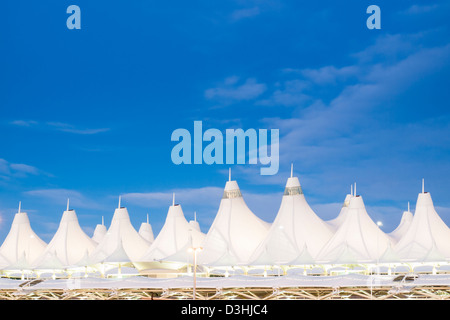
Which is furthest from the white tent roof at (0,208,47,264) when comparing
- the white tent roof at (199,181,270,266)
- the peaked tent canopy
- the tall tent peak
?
the tall tent peak

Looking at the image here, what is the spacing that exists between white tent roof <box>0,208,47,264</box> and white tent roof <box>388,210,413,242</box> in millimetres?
27838

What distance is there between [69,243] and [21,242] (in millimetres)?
6129

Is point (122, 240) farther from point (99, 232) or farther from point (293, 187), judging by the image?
point (99, 232)

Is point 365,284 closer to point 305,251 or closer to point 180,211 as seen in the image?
point 305,251

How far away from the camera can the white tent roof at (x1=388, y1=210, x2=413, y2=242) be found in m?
49.6

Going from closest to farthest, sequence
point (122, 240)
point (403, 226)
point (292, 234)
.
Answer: point (292, 234)
point (122, 240)
point (403, 226)

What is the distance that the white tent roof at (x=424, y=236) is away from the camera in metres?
36.2

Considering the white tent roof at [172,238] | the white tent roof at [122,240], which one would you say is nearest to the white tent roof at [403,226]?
the white tent roof at [172,238]

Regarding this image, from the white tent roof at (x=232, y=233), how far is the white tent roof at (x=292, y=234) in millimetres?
1846

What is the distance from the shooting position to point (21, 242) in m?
52.6

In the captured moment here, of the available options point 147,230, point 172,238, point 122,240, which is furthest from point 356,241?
point 147,230

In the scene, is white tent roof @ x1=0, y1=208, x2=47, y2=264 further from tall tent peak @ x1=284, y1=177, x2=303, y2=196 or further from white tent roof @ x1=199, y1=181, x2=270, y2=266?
tall tent peak @ x1=284, y1=177, x2=303, y2=196

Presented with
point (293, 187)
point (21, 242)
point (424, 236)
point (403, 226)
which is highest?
point (293, 187)
